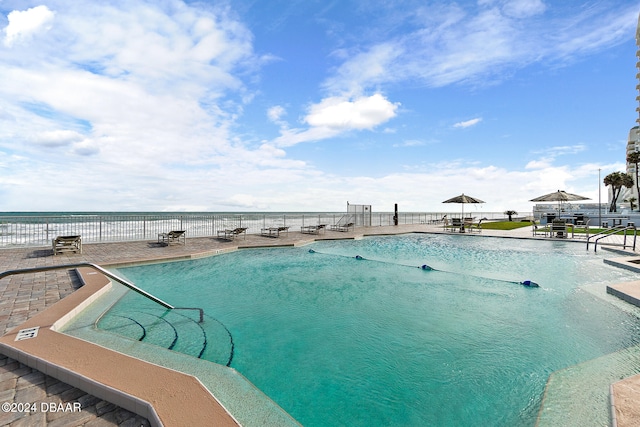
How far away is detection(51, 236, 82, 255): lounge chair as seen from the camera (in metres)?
9.64

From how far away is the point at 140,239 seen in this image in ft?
43.8

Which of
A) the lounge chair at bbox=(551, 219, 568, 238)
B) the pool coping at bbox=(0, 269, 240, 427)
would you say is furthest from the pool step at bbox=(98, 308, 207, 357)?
the lounge chair at bbox=(551, 219, 568, 238)

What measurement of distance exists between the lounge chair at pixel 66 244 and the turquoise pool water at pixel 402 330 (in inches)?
130

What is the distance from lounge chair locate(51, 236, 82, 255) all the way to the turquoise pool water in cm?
330

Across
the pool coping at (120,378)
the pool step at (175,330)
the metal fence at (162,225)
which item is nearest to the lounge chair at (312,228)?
the metal fence at (162,225)

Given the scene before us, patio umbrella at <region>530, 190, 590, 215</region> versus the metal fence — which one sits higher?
patio umbrella at <region>530, 190, 590, 215</region>

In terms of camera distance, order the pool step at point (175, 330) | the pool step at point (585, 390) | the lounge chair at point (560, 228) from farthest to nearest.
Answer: the lounge chair at point (560, 228) → the pool step at point (175, 330) → the pool step at point (585, 390)

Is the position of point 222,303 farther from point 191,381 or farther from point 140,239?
point 140,239

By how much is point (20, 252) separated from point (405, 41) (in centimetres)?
1558

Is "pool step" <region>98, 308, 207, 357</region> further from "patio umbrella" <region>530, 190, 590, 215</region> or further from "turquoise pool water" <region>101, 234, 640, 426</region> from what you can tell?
Answer: "patio umbrella" <region>530, 190, 590, 215</region>

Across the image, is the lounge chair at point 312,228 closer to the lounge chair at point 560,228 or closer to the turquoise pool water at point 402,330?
the turquoise pool water at point 402,330

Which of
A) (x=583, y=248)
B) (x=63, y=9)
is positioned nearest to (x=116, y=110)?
(x=63, y=9)

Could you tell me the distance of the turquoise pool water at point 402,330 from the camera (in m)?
2.92

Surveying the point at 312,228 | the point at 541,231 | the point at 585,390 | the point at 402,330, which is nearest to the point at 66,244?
the point at 402,330
